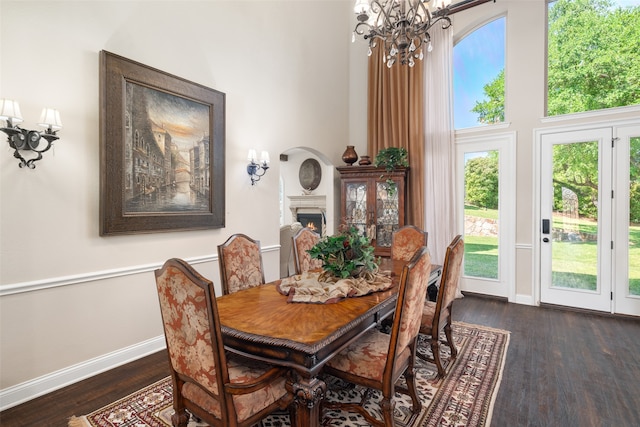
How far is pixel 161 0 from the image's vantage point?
2.87 m

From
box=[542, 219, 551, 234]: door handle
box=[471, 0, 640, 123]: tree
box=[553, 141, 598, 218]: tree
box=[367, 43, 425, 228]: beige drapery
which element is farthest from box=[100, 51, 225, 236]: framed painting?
box=[471, 0, 640, 123]: tree

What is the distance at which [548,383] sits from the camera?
2389 millimetres

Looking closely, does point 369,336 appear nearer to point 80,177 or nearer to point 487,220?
point 80,177

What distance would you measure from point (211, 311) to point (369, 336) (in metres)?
1.14

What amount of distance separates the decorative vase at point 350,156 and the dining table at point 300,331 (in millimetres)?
3405

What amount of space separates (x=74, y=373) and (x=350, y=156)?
13.7 ft

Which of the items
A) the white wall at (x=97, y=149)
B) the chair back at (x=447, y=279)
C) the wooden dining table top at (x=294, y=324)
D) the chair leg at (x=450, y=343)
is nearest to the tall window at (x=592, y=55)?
the white wall at (x=97, y=149)

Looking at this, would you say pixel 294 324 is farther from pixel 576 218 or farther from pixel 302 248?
pixel 576 218

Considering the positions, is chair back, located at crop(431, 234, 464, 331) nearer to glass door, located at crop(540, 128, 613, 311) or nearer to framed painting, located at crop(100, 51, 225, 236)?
framed painting, located at crop(100, 51, 225, 236)

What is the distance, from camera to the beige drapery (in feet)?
16.2

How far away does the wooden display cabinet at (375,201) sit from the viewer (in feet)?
15.9

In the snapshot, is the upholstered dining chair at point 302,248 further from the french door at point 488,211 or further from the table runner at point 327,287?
the french door at point 488,211

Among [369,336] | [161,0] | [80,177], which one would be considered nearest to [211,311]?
[369,336]

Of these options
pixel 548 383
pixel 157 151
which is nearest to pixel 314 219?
pixel 157 151
